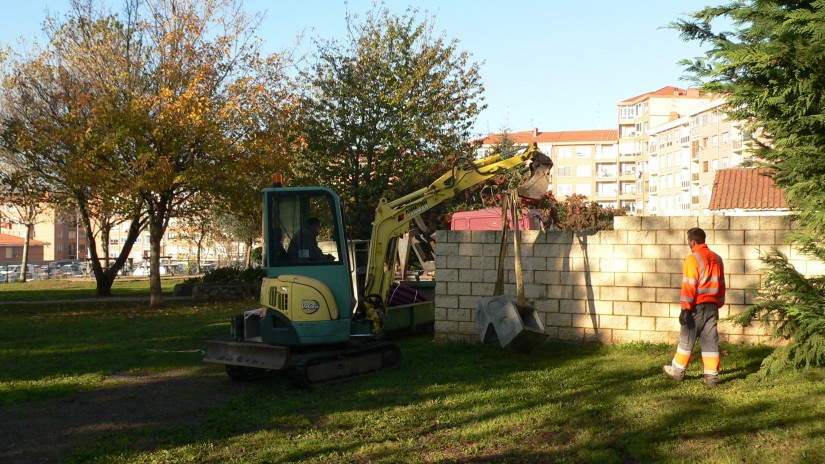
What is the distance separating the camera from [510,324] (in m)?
11.3

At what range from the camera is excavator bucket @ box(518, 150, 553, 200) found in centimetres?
1247

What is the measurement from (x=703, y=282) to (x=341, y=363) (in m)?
4.77

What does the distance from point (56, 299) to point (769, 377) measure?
87.8 feet

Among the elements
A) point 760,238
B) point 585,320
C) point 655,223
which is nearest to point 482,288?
point 585,320

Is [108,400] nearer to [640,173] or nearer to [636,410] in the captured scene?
[636,410]

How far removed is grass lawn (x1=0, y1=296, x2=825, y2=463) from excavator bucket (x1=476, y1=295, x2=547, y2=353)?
1.32 ft

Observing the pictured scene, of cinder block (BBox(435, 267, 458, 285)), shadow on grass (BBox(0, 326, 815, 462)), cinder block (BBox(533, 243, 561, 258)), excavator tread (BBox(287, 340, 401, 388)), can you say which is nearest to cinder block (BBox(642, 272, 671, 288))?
shadow on grass (BBox(0, 326, 815, 462))

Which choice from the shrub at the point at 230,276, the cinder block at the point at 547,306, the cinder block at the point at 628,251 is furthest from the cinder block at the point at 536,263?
the shrub at the point at 230,276

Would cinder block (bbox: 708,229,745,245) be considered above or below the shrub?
above

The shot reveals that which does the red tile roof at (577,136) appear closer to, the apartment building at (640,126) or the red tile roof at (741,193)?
the apartment building at (640,126)

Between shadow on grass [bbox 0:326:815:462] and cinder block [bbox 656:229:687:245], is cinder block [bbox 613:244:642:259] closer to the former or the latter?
cinder block [bbox 656:229:687:245]

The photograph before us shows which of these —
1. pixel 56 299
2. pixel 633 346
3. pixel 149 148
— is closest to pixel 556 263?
pixel 633 346

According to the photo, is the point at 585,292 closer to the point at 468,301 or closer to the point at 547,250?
the point at 547,250

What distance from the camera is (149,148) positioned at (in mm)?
25203
